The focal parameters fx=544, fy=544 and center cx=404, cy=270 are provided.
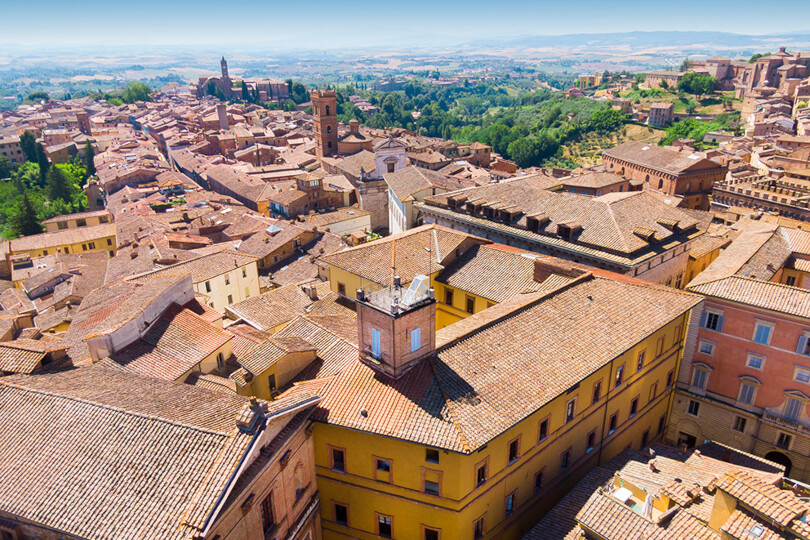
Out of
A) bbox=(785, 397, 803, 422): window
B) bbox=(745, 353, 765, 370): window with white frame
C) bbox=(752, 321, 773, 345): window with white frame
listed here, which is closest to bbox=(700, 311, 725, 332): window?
bbox=(752, 321, 773, 345): window with white frame

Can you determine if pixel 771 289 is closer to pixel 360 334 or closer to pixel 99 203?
pixel 360 334

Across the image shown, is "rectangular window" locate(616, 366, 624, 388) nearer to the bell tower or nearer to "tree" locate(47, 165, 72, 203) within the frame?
the bell tower

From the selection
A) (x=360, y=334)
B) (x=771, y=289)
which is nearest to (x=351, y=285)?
(x=360, y=334)

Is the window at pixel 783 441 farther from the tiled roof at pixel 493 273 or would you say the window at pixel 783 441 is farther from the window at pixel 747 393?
the tiled roof at pixel 493 273

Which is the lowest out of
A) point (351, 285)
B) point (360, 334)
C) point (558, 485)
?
point (558, 485)

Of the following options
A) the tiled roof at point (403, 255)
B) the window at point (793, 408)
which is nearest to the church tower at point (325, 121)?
the tiled roof at point (403, 255)

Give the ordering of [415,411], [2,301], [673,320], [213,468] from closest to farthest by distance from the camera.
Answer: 1. [213,468]
2. [415,411]
3. [673,320]
4. [2,301]
